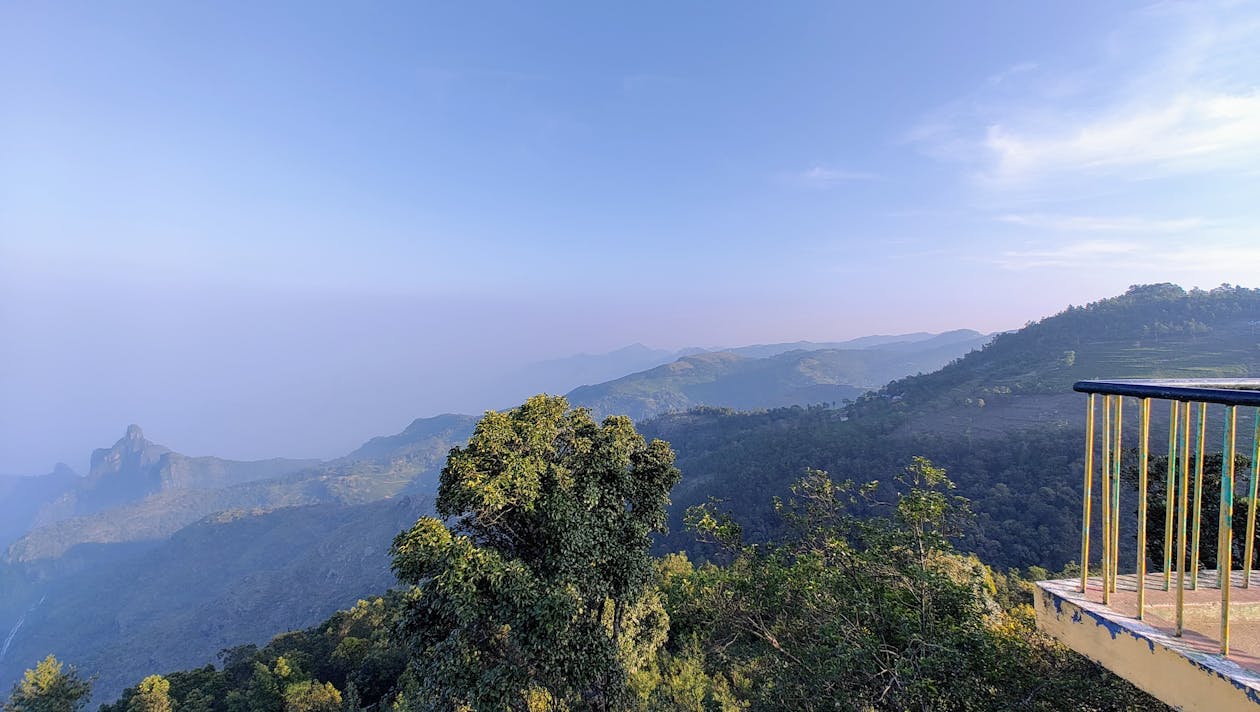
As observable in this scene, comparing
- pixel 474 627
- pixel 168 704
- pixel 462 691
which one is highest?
pixel 474 627

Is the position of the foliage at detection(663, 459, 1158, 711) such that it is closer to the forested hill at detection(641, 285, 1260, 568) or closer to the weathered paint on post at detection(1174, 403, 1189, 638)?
the weathered paint on post at detection(1174, 403, 1189, 638)

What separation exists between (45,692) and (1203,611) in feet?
142

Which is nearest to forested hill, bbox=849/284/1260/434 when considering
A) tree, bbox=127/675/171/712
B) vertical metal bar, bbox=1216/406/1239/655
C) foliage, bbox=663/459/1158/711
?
foliage, bbox=663/459/1158/711

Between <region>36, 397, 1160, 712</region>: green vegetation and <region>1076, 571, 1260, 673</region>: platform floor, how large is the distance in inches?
61.3

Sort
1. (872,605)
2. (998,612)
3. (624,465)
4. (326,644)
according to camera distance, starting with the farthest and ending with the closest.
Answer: (326,644) → (624,465) → (998,612) → (872,605)

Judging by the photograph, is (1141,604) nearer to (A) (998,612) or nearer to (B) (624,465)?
(A) (998,612)

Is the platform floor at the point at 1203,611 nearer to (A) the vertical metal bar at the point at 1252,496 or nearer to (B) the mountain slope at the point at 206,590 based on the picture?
(A) the vertical metal bar at the point at 1252,496

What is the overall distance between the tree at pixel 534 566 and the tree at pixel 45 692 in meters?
30.7

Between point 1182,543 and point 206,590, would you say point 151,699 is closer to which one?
point 1182,543

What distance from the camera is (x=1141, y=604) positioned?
4.22m

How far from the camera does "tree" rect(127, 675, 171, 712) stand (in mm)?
24781

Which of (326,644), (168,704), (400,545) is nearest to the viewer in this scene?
(400,545)

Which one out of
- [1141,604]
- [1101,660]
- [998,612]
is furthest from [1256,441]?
[998,612]

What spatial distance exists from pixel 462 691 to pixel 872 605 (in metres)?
7.77
